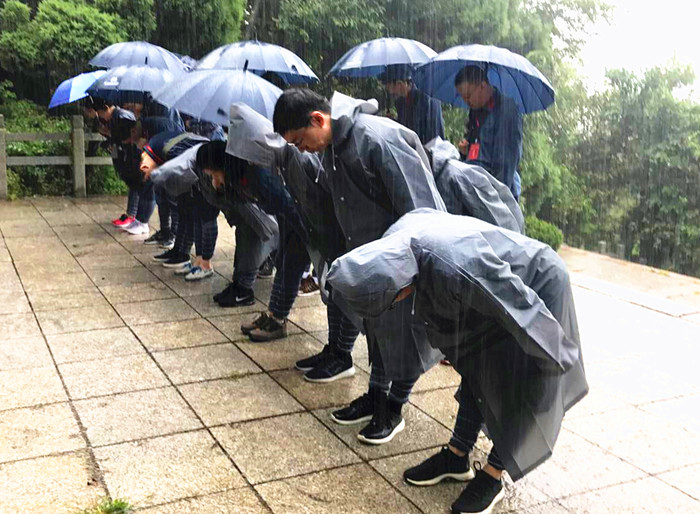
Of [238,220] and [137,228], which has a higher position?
[238,220]

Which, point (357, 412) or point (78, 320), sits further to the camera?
point (78, 320)

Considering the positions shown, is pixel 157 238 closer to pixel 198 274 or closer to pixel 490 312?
pixel 198 274

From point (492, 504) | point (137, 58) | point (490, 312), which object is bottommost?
point (492, 504)

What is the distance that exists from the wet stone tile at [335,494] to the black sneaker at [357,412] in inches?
21.1

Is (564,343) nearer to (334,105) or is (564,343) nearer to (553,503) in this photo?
(553,503)

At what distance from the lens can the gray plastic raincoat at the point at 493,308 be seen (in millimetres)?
2750

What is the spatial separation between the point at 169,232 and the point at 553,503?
20.4 feet


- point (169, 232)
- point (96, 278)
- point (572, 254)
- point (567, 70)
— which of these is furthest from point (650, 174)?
point (96, 278)

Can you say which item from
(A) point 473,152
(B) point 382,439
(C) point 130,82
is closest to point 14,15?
(C) point 130,82

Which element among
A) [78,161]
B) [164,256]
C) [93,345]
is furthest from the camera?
[78,161]

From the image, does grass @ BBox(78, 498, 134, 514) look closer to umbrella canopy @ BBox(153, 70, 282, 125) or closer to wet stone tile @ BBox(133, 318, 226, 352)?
wet stone tile @ BBox(133, 318, 226, 352)

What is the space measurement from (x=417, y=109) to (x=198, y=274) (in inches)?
99.0

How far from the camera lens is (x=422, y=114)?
636 centimetres

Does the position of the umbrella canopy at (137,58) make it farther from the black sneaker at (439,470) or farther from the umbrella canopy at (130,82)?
the black sneaker at (439,470)
